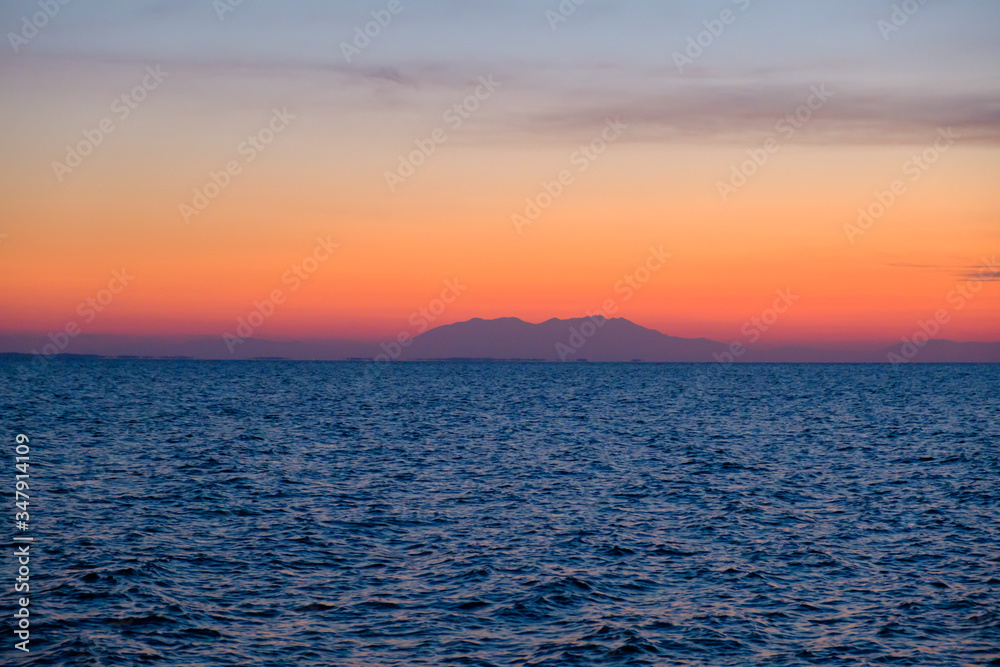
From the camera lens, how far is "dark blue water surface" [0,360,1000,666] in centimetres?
1781

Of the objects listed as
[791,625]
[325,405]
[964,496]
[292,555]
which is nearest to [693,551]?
[791,625]

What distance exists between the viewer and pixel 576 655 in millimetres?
17188

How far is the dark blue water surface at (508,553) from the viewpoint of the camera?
17.8 m

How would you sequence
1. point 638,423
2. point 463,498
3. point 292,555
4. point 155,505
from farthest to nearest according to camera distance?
point 638,423 < point 463,498 < point 155,505 < point 292,555

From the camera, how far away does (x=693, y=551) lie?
83.9ft

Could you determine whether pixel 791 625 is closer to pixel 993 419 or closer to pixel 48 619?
pixel 48 619

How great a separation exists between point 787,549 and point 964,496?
13968mm

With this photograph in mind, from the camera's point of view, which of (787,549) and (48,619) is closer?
(48,619)

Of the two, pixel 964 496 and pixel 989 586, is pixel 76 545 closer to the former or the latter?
pixel 989 586

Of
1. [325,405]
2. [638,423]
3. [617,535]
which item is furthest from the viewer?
[325,405]

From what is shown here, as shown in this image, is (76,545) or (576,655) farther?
(76,545)

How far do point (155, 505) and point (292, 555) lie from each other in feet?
32.2

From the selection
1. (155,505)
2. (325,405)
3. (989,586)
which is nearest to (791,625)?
(989,586)

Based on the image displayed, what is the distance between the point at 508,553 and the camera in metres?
25.1
